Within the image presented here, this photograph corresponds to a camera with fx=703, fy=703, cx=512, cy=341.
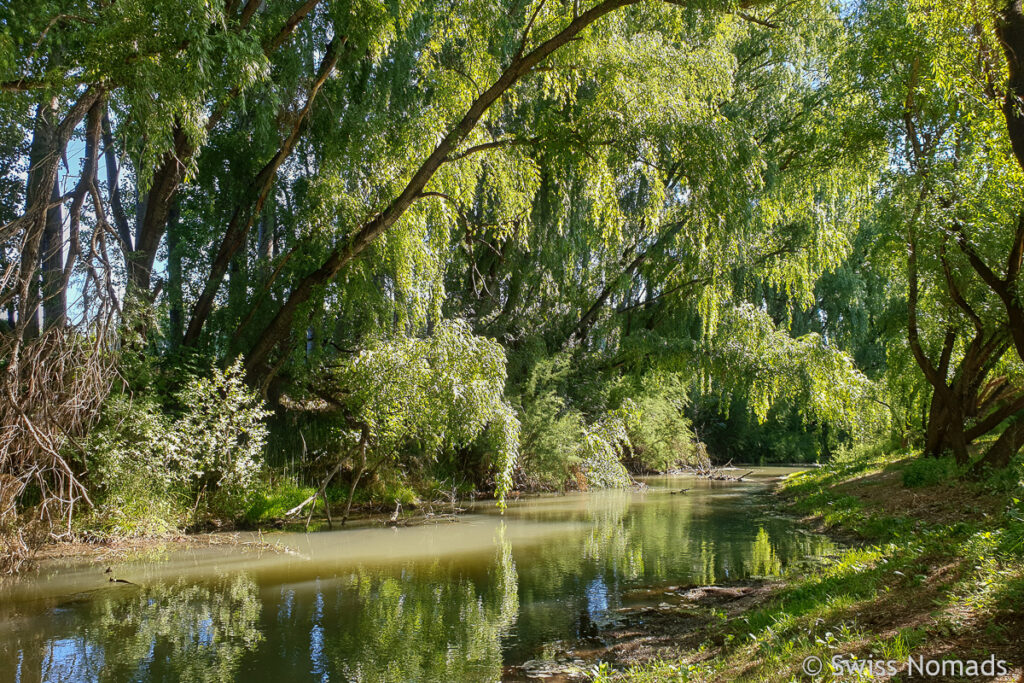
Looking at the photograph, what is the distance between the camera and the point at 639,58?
9734 millimetres

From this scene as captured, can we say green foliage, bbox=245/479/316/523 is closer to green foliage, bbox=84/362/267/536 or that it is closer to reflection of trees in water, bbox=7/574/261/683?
green foliage, bbox=84/362/267/536

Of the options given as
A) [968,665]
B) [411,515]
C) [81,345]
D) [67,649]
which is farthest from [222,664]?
[411,515]

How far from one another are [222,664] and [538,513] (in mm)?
9530

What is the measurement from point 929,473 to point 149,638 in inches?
450

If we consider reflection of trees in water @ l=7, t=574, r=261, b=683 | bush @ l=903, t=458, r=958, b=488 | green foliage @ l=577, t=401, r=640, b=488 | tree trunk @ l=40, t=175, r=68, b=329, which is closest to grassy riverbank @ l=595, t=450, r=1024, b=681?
bush @ l=903, t=458, r=958, b=488

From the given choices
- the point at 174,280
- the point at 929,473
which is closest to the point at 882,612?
the point at 929,473

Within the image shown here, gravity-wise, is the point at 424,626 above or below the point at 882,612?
below

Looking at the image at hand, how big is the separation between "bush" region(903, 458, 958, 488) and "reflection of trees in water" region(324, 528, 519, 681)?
7.16 metres

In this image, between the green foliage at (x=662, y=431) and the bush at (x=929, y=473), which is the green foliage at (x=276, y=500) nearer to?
the green foliage at (x=662, y=431)

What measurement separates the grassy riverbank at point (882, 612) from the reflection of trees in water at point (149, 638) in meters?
3.14

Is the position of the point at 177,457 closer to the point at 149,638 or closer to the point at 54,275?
the point at 54,275

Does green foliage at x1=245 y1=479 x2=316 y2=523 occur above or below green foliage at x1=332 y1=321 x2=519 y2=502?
below

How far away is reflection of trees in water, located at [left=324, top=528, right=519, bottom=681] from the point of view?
5.24 meters

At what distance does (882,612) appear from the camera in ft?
15.2
